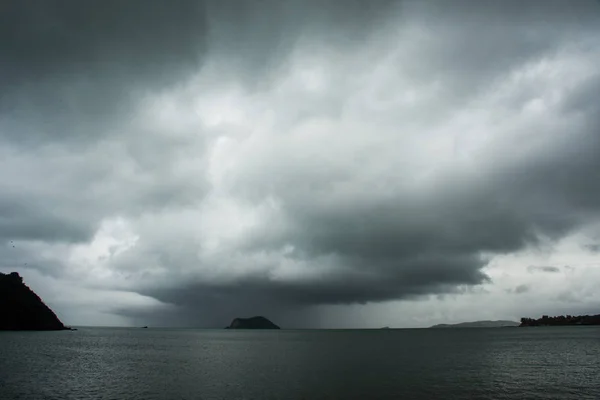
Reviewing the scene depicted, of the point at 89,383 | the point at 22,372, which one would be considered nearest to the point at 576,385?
the point at 89,383

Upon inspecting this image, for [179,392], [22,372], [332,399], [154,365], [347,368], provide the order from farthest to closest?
[154,365] < [347,368] < [22,372] < [179,392] < [332,399]

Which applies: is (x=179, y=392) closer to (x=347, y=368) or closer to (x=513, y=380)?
(x=347, y=368)

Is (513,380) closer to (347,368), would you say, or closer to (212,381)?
(347,368)

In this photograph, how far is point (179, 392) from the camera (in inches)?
2564

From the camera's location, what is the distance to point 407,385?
231 ft

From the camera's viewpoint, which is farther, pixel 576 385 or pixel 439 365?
pixel 439 365

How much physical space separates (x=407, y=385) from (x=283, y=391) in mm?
23593

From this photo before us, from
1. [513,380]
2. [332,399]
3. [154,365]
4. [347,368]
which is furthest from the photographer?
[154,365]

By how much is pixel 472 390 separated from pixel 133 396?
57750mm

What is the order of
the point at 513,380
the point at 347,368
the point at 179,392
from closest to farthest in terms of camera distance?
the point at 179,392
the point at 513,380
the point at 347,368

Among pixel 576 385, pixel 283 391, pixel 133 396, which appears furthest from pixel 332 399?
pixel 576 385

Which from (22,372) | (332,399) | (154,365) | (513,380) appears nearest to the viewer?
(332,399)

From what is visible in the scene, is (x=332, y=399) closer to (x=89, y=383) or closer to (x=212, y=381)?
(x=212, y=381)

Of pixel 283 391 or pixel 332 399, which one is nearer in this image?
pixel 332 399
